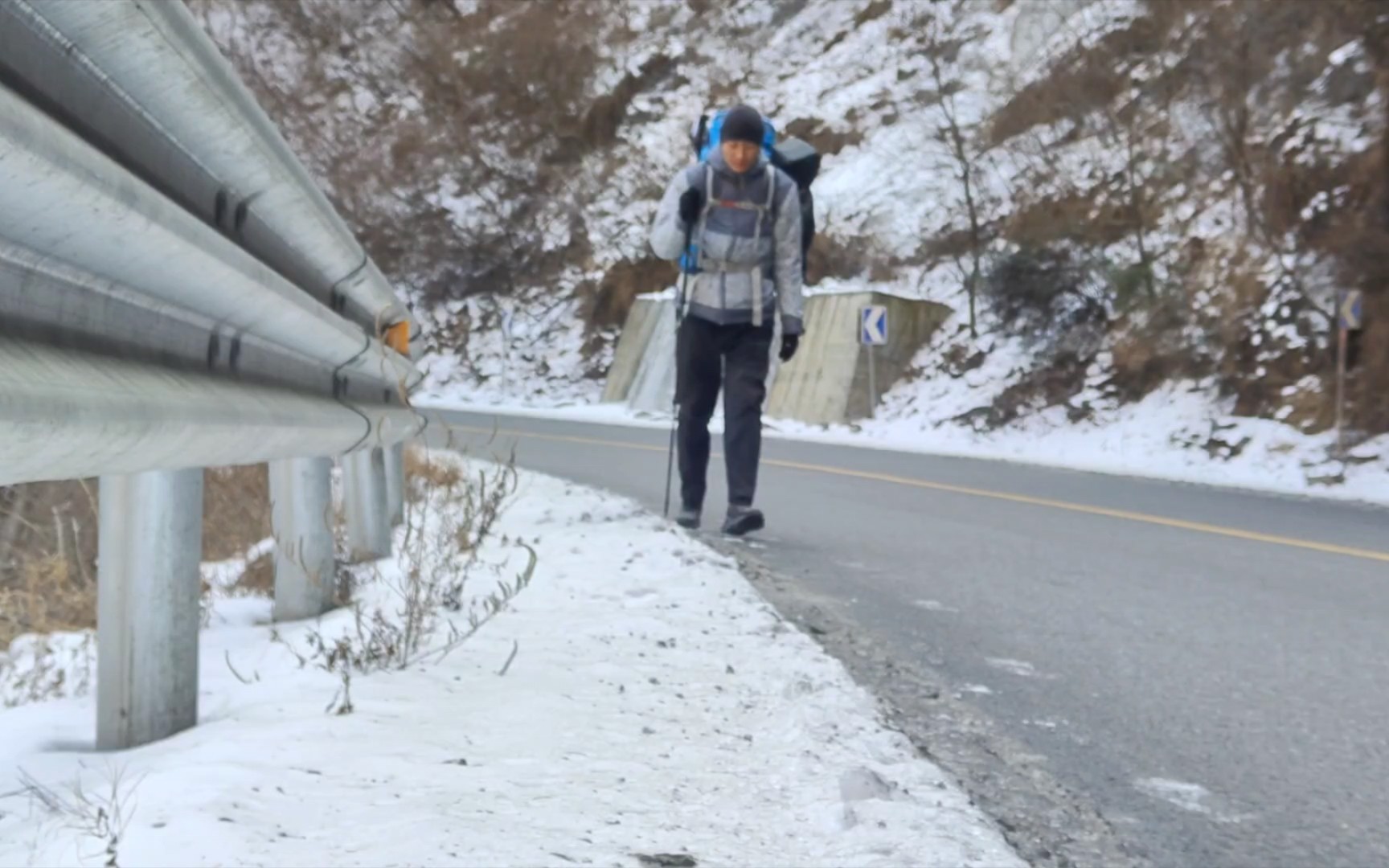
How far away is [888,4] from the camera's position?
115 ft

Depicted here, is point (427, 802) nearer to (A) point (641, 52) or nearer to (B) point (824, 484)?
(B) point (824, 484)

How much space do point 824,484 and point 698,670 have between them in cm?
699

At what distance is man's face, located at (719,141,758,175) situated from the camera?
665cm

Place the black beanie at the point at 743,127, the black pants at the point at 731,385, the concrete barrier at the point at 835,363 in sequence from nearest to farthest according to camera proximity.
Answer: the black beanie at the point at 743,127
the black pants at the point at 731,385
the concrete barrier at the point at 835,363

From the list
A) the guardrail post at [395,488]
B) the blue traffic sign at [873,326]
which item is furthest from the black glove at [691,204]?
the blue traffic sign at [873,326]

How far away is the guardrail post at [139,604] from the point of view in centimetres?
259

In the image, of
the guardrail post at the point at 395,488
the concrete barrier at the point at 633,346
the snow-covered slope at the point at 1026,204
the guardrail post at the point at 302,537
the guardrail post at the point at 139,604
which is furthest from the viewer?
the concrete barrier at the point at 633,346

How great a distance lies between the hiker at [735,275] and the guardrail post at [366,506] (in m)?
2.12

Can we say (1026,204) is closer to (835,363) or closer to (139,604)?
(835,363)

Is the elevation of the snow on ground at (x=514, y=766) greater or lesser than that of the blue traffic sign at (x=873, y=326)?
lesser

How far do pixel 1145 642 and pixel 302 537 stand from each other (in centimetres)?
286

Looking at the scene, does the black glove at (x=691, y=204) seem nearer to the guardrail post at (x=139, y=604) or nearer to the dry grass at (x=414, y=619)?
the dry grass at (x=414, y=619)

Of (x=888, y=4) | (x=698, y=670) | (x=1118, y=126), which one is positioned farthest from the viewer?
(x=888, y=4)

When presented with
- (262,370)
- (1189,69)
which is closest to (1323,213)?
(1189,69)
